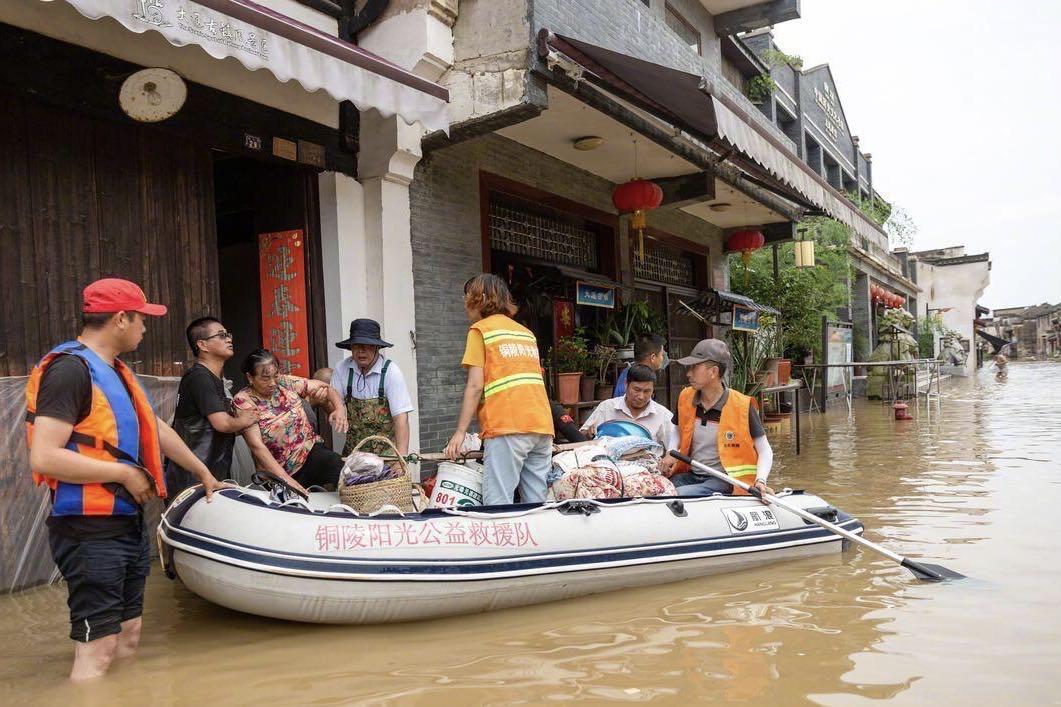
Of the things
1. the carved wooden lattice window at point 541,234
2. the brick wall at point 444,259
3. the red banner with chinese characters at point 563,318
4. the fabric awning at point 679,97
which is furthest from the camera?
the red banner with chinese characters at point 563,318

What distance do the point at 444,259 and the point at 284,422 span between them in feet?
9.16

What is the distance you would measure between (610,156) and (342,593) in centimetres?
667

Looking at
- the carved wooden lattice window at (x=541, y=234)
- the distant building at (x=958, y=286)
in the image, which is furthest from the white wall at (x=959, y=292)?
the carved wooden lattice window at (x=541, y=234)

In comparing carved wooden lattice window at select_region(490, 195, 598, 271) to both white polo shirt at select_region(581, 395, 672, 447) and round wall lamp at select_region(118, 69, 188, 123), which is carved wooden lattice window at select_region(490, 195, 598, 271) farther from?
round wall lamp at select_region(118, 69, 188, 123)

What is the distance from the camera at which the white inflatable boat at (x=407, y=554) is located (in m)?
3.50

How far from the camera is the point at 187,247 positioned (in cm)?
537

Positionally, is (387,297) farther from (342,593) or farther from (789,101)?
(789,101)

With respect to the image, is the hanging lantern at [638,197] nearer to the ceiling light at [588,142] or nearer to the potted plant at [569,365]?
the ceiling light at [588,142]

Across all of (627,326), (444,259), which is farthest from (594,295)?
(444,259)

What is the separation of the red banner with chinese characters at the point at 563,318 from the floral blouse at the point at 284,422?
4253 mm

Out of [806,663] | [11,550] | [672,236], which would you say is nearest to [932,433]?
[672,236]

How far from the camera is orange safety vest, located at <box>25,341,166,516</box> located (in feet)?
9.36

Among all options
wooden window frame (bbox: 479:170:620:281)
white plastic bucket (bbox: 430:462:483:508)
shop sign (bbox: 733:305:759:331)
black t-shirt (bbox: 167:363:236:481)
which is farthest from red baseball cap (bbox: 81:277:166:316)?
shop sign (bbox: 733:305:759:331)

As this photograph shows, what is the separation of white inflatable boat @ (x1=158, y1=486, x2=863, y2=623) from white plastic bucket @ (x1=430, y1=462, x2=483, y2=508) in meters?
0.44
